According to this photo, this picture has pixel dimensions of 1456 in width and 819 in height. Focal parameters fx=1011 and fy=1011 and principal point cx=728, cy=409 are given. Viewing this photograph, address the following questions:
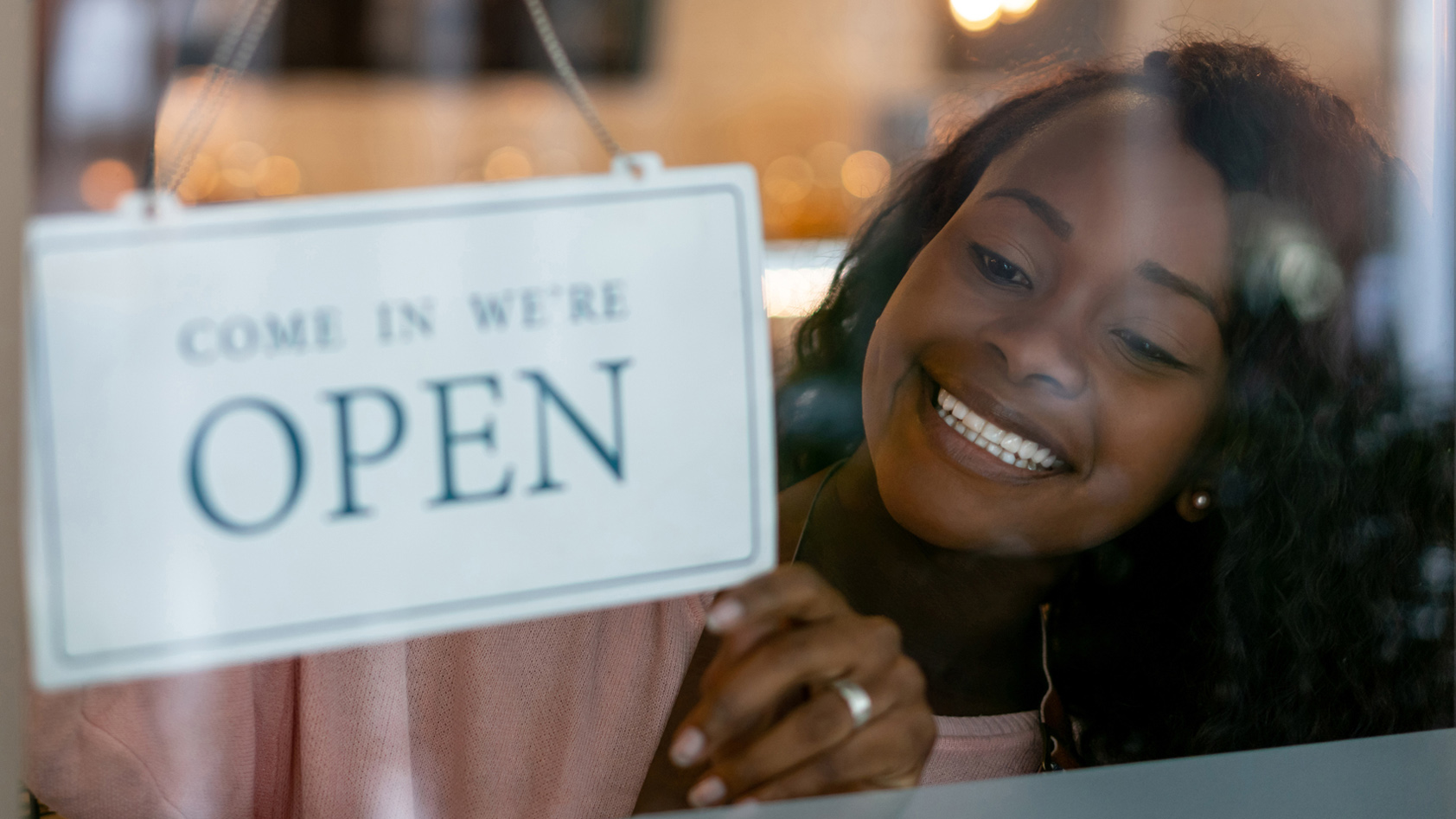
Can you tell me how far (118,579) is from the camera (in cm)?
43

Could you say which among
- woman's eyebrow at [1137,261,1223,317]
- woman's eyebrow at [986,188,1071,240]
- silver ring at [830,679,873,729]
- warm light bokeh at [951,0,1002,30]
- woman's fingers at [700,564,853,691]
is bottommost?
silver ring at [830,679,873,729]

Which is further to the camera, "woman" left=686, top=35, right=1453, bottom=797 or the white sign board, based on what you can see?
"woman" left=686, top=35, right=1453, bottom=797

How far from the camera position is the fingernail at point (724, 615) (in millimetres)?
527

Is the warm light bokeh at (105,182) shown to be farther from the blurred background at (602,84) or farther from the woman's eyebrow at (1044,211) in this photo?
the woman's eyebrow at (1044,211)

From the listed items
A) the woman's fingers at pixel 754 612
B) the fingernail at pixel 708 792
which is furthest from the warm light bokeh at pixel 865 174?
the fingernail at pixel 708 792

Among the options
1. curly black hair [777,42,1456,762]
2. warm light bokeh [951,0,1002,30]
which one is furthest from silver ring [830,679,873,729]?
warm light bokeh [951,0,1002,30]

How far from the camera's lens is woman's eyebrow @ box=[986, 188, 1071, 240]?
1.85 ft

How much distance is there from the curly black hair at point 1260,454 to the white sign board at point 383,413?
0.10 meters

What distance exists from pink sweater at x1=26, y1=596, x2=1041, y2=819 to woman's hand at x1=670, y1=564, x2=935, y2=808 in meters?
0.02

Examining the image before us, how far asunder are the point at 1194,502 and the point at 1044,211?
199 mm

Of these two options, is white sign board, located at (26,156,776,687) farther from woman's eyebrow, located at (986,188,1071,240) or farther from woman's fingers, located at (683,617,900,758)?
woman's eyebrow, located at (986,188,1071,240)

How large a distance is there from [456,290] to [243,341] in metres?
0.09

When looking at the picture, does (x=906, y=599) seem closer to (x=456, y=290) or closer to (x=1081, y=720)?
(x=1081, y=720)

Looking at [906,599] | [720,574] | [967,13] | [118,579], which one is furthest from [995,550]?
[118,579]
